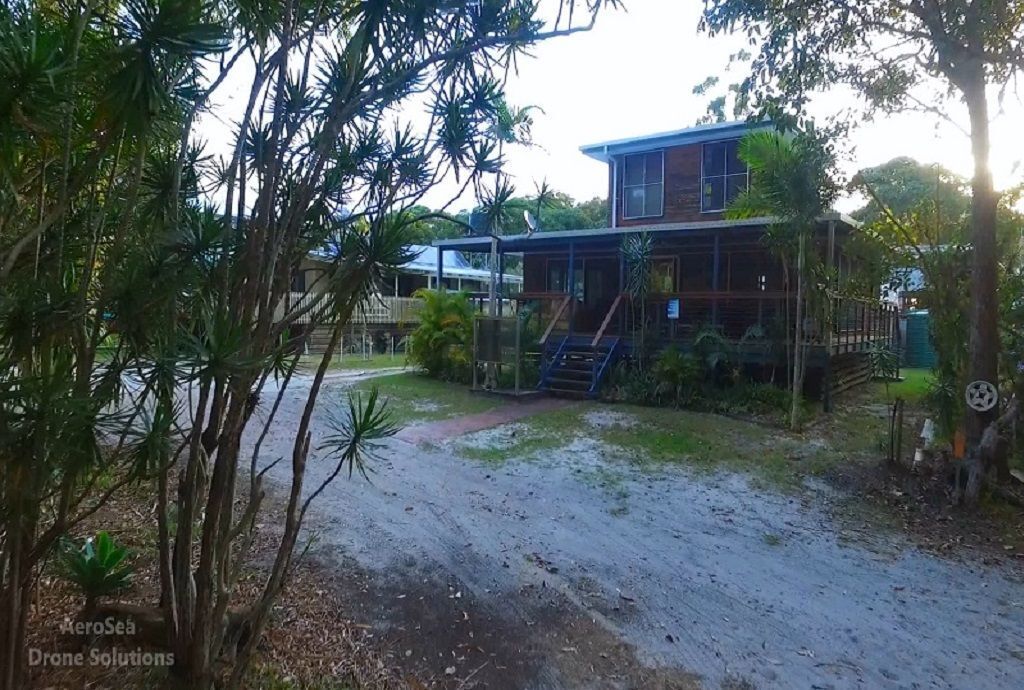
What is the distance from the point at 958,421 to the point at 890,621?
417 cm

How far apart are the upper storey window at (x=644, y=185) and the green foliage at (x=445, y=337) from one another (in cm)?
563

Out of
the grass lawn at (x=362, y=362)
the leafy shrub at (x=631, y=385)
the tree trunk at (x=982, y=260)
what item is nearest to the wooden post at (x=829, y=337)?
the leafy shrub at (x=631, y=385)

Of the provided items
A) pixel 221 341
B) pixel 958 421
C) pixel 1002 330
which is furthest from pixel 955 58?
pixel 221 341

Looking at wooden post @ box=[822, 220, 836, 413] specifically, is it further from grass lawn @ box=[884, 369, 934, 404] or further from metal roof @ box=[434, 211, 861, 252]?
grass lawn @ box=[884, 369, 934, 404]

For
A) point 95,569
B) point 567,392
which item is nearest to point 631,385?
point 567,392

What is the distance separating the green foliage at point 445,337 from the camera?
14.7m

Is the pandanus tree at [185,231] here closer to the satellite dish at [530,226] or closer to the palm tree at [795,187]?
the satellite dish at [530,226]

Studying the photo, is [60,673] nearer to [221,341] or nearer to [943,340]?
[221,341]

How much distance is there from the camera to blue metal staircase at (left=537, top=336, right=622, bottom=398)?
42.7 ft

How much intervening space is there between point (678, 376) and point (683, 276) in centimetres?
513

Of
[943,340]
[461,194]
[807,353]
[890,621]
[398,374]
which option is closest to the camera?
[461,194]

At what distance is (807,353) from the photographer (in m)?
11.5

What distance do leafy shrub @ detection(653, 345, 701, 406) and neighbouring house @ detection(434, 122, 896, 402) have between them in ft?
2.35

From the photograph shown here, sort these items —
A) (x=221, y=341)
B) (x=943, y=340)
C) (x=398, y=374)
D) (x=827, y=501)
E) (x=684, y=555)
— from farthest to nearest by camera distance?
(x=398, y=374) → (x=943, y=340) → (x=827, y=501) → (x=684, y=555) → (x=221, y=341)
